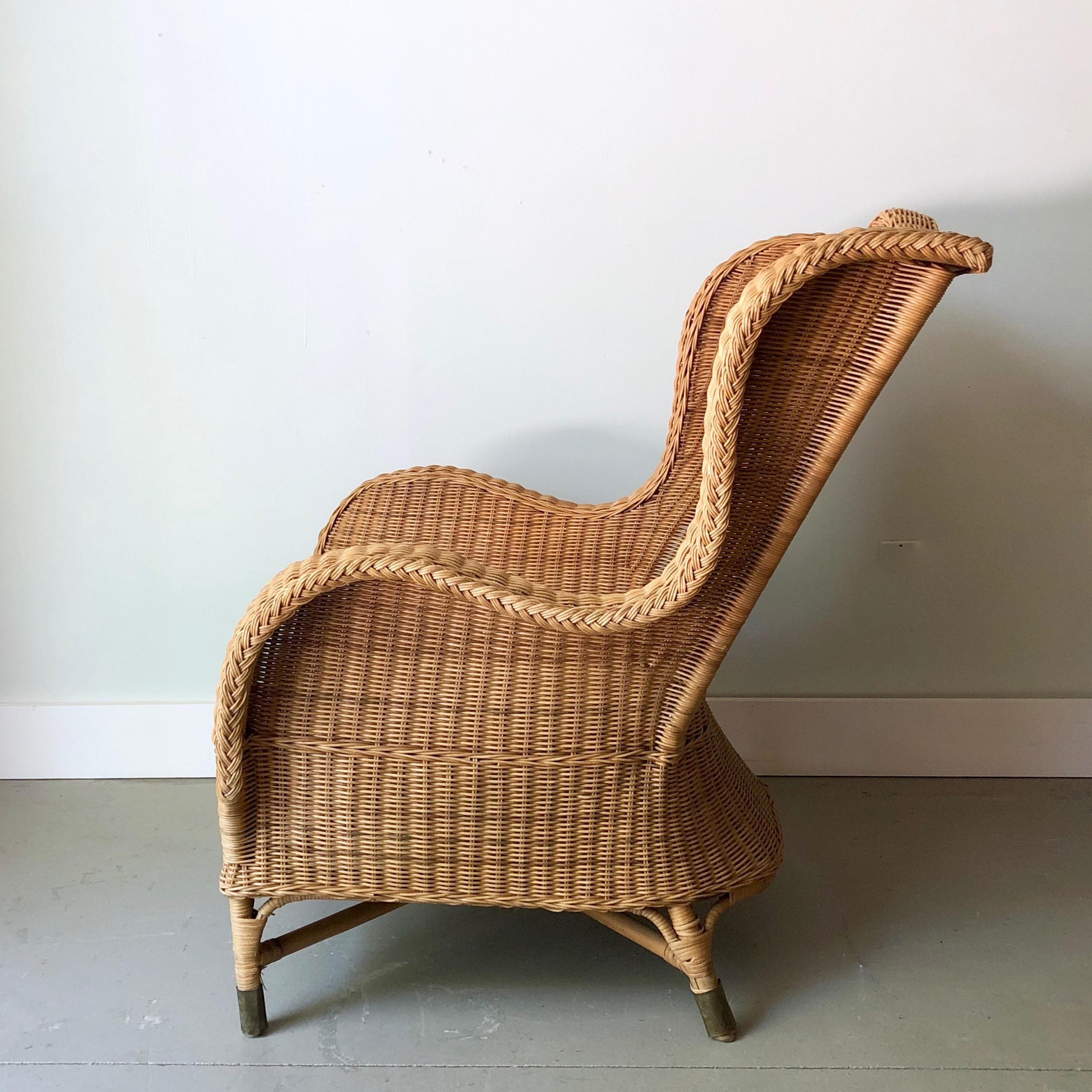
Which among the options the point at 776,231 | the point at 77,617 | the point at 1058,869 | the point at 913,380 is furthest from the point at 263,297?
the point at 1058,869

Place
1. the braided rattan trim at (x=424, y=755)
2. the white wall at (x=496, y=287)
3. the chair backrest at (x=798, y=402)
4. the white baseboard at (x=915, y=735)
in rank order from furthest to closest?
the white baseboard at (x=915, y=735)
the white wall at (x=496, y=287)
the braided rattan trim at (x=424, y=755)
the chair backrest at (x=798, y=402)

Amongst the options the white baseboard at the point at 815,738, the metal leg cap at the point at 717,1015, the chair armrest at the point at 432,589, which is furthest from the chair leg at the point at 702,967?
the white baseboard at the point at 815,738

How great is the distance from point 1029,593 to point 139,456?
1.65 meters

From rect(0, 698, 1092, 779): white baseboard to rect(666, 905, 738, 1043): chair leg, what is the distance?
26.7 inches

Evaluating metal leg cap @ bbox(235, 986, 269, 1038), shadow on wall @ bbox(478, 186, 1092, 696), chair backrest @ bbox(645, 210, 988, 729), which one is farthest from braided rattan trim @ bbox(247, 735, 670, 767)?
shadow on wall @ bbox(478, 186, 1092, 696)

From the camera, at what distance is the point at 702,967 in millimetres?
1184

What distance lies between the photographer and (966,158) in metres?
1.63

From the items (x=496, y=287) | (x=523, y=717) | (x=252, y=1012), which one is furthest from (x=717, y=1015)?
(x=496, y=287)

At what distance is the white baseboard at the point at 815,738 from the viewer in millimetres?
1835

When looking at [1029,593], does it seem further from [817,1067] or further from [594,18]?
[594,18]

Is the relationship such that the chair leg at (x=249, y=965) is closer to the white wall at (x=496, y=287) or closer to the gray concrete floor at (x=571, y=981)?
the gray concrete floor at (x=571, y=981)

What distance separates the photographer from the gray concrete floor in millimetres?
1156

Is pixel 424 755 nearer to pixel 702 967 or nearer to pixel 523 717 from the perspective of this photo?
pixel 523 717

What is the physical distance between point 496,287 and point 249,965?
111 centimetres
